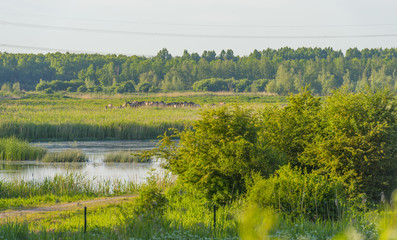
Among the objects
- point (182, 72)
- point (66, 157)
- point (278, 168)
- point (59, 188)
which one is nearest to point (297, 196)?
point (278, 168)

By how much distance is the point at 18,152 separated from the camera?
28.7m

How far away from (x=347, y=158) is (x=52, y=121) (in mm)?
33082

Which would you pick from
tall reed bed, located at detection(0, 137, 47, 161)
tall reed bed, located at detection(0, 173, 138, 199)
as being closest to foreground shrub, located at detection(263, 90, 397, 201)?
tall reed bed, located at detection(0, 173, 138, 199)

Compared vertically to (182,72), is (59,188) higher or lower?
lower

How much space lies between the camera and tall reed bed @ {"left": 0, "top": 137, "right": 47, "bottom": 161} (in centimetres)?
2861

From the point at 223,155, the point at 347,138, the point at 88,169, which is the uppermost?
the point at 347,138

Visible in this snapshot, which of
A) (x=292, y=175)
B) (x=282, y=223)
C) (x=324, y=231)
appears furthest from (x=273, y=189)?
(x=324, y=231)

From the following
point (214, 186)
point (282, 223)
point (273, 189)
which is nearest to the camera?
point (282, 223)

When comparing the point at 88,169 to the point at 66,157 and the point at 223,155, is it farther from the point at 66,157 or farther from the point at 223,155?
the point at 223,155

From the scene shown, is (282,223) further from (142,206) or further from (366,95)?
(366,95)

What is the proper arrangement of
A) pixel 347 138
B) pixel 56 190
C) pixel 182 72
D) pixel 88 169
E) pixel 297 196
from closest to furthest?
pixel 297 196 → pixel 347 138 → pixel 56 190 → pixel 88 169 → pixel 182 72

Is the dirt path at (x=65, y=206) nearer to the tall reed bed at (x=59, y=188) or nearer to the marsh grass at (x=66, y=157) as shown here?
Result: the tall reed bed at (x=59, y=188)

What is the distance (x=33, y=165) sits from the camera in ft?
87.4

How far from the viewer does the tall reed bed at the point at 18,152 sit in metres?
28.6
